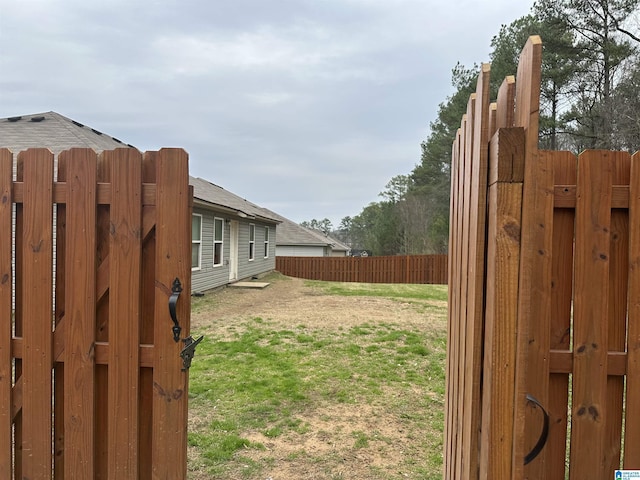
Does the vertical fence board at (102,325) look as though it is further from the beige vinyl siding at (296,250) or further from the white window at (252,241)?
the beige vinyl siding at (296,250)

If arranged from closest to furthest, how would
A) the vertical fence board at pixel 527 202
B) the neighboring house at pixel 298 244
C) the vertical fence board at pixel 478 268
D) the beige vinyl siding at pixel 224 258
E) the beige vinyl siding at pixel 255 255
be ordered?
1. the vertical fence board at pixel 527 202
2. the vertical fence board at pixel 478 268
3. the beige vinyl siding at pixel 224 258
4. the beige vinyl siding at pixel 255 255
5. the neighboring house at pixel 298 244

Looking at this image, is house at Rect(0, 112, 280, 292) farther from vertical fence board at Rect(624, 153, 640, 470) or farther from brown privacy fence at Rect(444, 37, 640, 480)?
vertical fence board at Rect(624, 153, 640, 470)

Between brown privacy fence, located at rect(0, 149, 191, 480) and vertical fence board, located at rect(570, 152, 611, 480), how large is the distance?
4.84 feet

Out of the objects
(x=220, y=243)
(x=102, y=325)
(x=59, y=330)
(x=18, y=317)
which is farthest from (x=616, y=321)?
(x=220, y=243)

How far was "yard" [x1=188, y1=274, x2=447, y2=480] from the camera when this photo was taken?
2.86 meters

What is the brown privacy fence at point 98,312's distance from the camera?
1.68m

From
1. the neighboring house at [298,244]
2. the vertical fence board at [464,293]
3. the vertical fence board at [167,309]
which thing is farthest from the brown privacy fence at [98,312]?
the neighboring house at [298,244]

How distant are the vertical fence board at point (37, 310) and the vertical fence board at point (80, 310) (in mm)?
93

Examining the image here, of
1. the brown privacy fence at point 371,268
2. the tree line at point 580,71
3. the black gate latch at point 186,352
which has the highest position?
the tree line at point 580,71

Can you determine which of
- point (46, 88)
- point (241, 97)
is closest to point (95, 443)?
point (241, 97)

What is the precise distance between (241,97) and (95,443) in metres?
15.1

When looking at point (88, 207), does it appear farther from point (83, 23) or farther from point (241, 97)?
point (241, 97)

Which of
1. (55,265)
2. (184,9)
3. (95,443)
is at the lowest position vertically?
(95,443)

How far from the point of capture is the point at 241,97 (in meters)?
15.3
